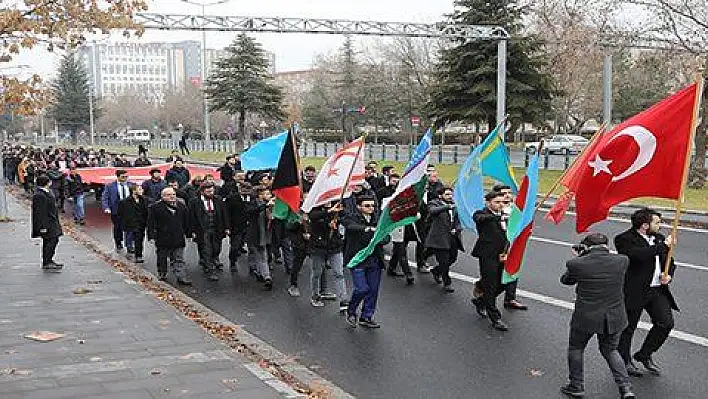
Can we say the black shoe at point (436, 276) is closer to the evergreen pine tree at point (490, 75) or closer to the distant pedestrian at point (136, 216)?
the distant pedestrian at point (136, 216)

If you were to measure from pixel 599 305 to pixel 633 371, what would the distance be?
3.54 feet

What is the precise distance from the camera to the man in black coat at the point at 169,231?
1189 cm

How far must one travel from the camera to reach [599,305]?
263 inches

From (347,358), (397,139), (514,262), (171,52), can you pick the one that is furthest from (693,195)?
(171,52)

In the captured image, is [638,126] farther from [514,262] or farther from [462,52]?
[462,52]

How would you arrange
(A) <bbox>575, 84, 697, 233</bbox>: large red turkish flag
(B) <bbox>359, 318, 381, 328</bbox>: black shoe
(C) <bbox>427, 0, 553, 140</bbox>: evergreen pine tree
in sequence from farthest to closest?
(C) <bbox>427, 0, 553, 140</bbox>: evergreen pine tree
(B) <bbox>359, 318, 381, 328</bbox>: black shoe
(A) <bbox>575, 84, 697, 233</bbox>: large red turkish flag

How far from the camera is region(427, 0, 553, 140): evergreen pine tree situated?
33.4 m

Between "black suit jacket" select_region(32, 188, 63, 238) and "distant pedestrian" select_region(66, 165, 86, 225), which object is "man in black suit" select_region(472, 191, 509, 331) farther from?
"distant pedestrian" select_region(66, 165, 86, 225)

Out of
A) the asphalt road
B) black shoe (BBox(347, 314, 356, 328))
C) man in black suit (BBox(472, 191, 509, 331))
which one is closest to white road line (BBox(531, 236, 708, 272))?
the asphalt road

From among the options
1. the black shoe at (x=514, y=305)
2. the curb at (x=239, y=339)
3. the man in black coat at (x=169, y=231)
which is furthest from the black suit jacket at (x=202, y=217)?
the black shoe at (x=514, y=305)

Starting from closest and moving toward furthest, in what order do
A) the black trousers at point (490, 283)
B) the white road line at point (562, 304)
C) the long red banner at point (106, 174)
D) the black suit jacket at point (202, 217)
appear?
the white road line at point (562, 304), the black trousers at point (490, 283), the black suit jacket at point (202, 217), the long red banner at point (106, 174)

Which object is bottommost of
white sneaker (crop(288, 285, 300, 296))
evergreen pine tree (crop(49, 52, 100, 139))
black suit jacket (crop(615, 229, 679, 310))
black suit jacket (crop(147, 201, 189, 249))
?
white sneaker (crop(288, 285, 300, 296))

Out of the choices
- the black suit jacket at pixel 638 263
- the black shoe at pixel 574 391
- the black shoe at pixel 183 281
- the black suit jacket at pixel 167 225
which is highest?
the black suit jacket at pixel 638 263

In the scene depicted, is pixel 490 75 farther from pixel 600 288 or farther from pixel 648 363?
pixel 600 288
